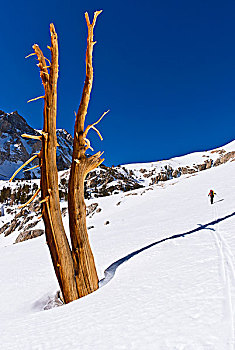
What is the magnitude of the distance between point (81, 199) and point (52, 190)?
0.69 metres

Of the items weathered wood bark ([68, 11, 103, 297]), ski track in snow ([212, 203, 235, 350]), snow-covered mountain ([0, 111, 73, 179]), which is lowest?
ski track in snow ([212, 203, 235, 350])

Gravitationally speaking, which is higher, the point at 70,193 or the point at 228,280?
the point at 70,193

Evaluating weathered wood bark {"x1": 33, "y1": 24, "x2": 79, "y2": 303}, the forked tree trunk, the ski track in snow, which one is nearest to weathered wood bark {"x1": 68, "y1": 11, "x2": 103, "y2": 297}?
the forked tree trunk

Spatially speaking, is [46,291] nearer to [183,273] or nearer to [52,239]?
[52,239]

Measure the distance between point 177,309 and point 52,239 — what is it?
3021 millimetres

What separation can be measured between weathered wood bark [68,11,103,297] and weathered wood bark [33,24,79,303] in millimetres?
177

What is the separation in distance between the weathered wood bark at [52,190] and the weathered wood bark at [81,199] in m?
0.18

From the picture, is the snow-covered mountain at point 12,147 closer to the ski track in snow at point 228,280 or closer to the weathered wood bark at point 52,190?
the weathered wood bark at point 52,190

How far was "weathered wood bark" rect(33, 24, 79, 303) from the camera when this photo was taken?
452cm

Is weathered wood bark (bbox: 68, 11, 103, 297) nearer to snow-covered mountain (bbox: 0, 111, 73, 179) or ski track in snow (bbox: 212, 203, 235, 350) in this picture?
ski track in snow (bbox: 212, 203, 235, 350)

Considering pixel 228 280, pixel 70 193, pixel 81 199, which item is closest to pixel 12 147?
pixel 70 193

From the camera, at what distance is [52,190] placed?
4.70 m

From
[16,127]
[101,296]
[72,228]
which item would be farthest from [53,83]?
[16,127]

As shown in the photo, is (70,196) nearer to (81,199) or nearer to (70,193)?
(70,193)
